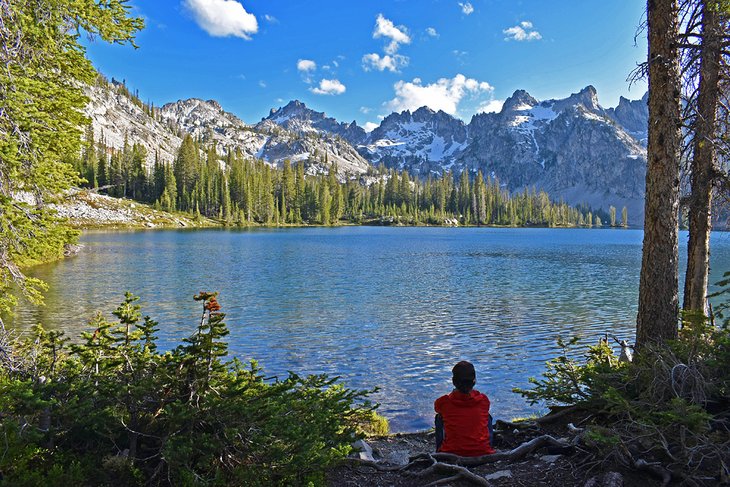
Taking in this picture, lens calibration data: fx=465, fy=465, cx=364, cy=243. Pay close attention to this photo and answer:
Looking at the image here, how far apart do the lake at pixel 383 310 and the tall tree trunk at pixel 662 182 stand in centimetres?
581

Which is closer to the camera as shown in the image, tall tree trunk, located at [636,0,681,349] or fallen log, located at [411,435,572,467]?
fallen log, located at [411,435,572,467]

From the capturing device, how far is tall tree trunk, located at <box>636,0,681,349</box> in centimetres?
852

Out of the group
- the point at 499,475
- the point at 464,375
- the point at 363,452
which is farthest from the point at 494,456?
the point at 363,452

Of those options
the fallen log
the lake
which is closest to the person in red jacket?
the fallen log

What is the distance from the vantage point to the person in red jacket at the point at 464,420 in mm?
6785

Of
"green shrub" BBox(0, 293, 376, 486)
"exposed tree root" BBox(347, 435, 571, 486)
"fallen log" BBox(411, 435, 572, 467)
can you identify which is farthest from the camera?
"fallen log" BBox(411, 435, 572, 467)

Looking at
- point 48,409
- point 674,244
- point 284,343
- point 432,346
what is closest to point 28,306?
point 284,343

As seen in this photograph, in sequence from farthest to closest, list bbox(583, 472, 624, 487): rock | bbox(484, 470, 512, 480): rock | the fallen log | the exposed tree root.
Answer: the fallen log
the exposed tree root
bbox(484, 470, 512, 480): rock
bbox(583, 472, 624, 487): rock

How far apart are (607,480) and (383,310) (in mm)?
22543

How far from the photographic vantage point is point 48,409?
529 centimetres

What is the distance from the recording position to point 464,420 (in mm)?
6914

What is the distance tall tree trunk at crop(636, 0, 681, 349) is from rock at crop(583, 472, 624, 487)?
3.96 metres

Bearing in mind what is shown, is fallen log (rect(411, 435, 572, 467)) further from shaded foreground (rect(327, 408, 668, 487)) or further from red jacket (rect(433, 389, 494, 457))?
red jacket (rect(433, 389, 494, 457))

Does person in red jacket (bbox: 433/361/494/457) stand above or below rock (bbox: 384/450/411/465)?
above
